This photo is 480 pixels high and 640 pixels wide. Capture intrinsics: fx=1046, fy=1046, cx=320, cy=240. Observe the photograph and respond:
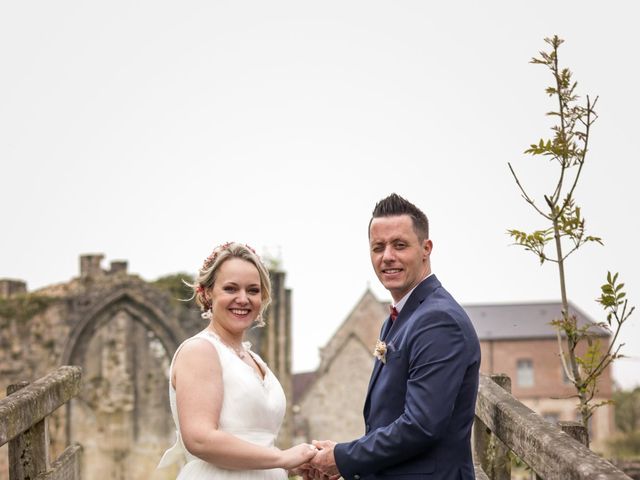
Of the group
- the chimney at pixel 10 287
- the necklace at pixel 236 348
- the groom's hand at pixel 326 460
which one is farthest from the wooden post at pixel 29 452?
the chimney at pixel 10 287

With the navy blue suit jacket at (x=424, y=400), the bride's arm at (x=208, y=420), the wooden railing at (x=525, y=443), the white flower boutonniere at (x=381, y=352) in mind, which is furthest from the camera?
the bride's arm at (x=208, y=420)

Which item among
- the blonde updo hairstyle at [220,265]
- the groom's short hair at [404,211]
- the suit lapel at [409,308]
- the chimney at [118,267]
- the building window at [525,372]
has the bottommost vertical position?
the building window at [525,372]

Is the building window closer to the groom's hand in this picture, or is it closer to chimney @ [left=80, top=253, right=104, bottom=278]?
chimney @ [left=80, top=253, right=104, bottom=278]

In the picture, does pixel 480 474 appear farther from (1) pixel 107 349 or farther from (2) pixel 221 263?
(1) pixel 107 349

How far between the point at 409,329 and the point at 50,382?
2245mm

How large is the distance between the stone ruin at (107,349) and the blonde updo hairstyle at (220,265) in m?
21.5

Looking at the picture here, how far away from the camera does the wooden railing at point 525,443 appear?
3.54 metres

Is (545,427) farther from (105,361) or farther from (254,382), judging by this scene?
(105,361)

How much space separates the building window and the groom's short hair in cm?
5418

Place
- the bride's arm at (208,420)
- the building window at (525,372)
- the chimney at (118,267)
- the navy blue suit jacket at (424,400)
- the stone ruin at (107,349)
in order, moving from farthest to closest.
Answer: the building window at (525,372) → the chimney at (118,267) → the stone ruin at (107,349) → the bride's arm at (208,420) → the navy blue suit jacket at (424,400)

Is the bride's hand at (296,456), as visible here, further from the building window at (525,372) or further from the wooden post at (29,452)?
the building window at (525,372)

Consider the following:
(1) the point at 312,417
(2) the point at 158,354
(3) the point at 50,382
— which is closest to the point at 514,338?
(1) the point at 312,417

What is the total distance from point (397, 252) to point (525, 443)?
38.1 inches

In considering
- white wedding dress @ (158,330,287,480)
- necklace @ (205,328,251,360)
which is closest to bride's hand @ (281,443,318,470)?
white wedding dress @ (158,330,287,480)
